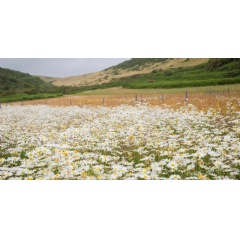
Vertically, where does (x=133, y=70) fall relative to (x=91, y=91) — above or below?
above

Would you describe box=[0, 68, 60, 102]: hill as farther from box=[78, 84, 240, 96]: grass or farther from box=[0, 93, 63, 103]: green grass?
box=[78, 84, 240, 96]: grass

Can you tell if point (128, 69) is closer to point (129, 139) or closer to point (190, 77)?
point (190, 77)

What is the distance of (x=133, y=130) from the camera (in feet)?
15.6

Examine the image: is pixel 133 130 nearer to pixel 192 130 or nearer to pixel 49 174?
pixel 192 130

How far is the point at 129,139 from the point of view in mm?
4480

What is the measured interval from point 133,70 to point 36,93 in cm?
235

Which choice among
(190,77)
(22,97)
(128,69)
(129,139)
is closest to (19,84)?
(22,97)

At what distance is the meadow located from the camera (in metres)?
3.54

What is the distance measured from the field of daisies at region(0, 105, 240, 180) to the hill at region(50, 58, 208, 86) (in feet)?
3.27

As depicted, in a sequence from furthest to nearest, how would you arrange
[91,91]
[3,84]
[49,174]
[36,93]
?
[91,91] < [36,93] < [3,84] < [49,174]

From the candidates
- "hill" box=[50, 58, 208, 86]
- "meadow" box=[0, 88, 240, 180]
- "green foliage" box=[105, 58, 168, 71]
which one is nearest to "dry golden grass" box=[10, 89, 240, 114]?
"meadow" box=[0, 88, 240, 180]

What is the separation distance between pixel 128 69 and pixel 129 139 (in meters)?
2.50
